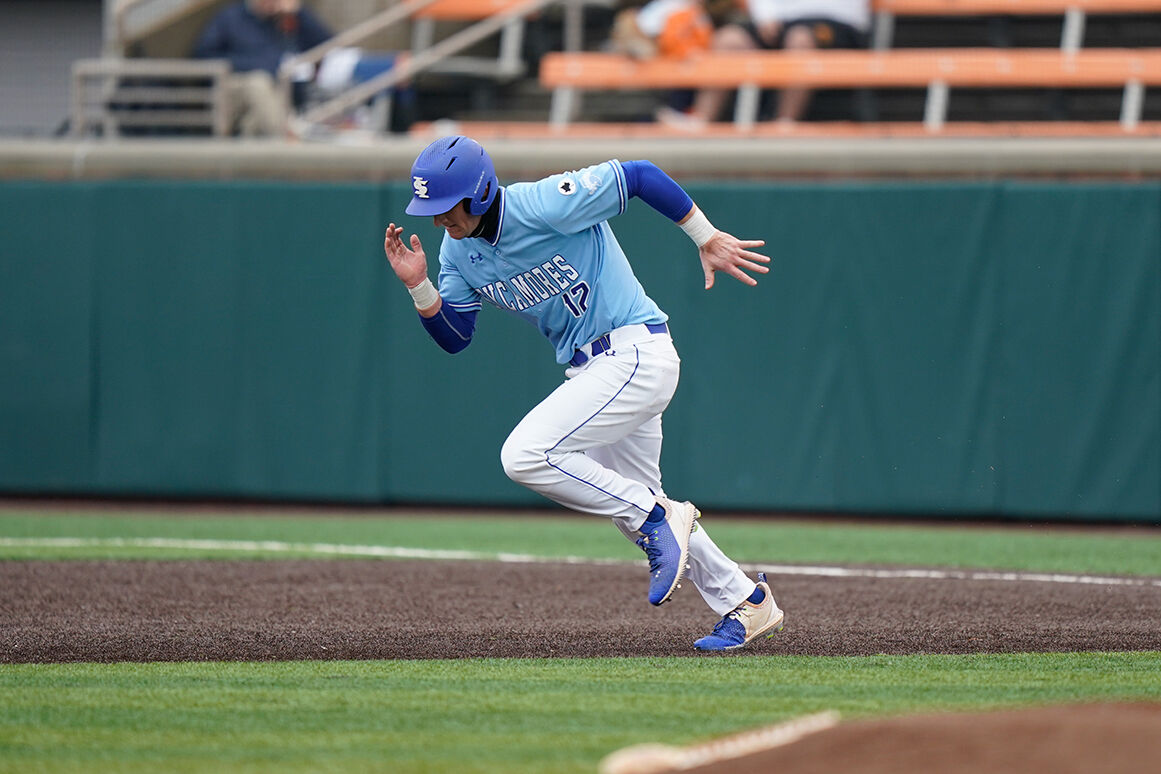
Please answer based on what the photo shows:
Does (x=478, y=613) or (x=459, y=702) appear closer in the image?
(x=459, y=702)

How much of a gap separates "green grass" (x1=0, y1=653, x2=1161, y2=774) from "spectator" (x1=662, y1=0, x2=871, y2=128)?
319 inches

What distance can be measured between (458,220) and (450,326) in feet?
1.88

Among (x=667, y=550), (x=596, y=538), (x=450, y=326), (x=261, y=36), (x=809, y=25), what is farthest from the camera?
(x=261, y=36)

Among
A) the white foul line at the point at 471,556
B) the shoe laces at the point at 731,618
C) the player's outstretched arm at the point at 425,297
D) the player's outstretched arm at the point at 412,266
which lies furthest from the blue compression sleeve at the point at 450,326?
the white foul line at the point at 471,556

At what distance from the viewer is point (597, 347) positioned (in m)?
5.40

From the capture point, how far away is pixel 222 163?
1127 cm

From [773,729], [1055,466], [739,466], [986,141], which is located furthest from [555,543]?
[773,729]

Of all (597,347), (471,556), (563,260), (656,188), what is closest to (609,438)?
(597,347)

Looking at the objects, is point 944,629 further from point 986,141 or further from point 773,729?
point 986,141

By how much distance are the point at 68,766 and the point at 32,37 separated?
16.5m

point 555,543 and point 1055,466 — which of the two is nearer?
point 555,543

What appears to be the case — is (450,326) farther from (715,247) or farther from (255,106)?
(255,106)

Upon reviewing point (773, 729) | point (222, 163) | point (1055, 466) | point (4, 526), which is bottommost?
point (4, 526)

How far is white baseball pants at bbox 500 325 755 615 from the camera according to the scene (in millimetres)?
5145
